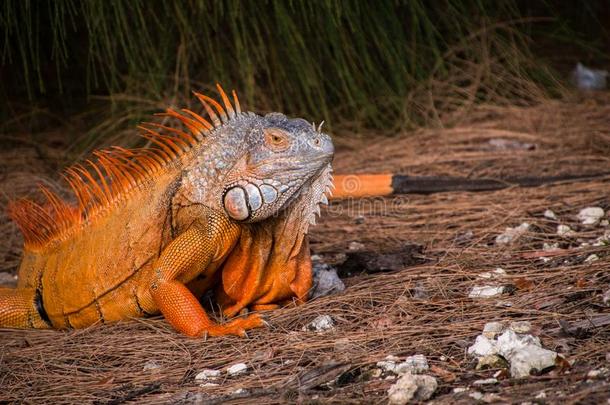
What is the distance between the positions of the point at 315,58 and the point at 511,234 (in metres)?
2.94

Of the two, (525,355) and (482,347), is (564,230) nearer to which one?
(482,347)

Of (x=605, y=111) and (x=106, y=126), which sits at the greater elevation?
(x=106, y=126)

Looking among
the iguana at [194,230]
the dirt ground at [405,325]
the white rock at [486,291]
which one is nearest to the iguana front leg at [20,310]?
the iguana at [194,230]

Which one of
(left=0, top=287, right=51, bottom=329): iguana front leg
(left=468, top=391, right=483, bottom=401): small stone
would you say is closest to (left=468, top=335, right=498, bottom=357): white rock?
(left=468, top=391, right=483, bottom=401): small stone

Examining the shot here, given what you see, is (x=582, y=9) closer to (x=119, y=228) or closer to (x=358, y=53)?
(x=358, y=53)

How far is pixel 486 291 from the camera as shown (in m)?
4.18

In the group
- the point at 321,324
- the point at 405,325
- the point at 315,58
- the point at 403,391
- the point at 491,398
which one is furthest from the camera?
the point at 315,58

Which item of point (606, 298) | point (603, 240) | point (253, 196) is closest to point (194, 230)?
point (253, 196)

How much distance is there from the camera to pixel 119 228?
4363 mm

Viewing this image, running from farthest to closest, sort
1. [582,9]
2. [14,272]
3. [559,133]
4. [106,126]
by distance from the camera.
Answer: [582,9]
[106,126]
[559,133]
[14,272]

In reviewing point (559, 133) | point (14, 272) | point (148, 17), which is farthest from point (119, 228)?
point (559, 133)

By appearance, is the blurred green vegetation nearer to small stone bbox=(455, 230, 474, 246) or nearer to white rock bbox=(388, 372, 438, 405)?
small stone bbox=(455, 230, 474, 246)

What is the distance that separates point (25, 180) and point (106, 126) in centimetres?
92

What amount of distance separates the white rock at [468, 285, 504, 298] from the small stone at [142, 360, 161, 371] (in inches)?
60.9
